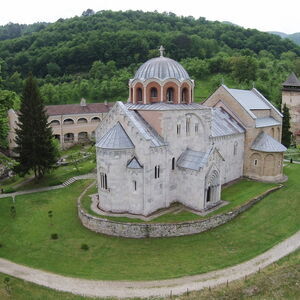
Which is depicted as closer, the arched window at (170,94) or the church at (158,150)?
the church at (158,150)

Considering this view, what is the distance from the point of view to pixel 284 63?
131 meters

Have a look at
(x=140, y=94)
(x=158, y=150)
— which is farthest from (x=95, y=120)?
(x=158, y=150)

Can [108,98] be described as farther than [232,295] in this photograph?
Yes

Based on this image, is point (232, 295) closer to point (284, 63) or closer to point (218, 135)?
point (218, 135)

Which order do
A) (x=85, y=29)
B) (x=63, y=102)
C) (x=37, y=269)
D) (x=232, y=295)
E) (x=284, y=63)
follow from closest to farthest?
1. (x=232, y=295)
2. (x=37, y=269)
3. (x=63, y=102)
4. (x=284, y=63)
5. (x=85, y=29)

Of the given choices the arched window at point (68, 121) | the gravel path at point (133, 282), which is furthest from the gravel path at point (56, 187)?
the arched window at point (68, 121)

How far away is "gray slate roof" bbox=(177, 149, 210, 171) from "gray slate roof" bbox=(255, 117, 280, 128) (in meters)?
15.1

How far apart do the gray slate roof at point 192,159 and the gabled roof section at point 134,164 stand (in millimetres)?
4978

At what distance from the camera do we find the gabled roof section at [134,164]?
105 ft

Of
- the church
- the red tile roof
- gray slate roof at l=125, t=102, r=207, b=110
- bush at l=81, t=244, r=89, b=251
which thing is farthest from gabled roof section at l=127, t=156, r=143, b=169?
the red tile roof

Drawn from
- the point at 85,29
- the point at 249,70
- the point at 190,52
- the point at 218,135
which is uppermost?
the point at 85,29

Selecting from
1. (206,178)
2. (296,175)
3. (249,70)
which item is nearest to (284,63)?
(249,70)

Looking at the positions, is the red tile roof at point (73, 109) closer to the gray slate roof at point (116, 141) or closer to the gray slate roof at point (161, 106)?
the gray slate roof at point (161, 106)

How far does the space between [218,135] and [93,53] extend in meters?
103
